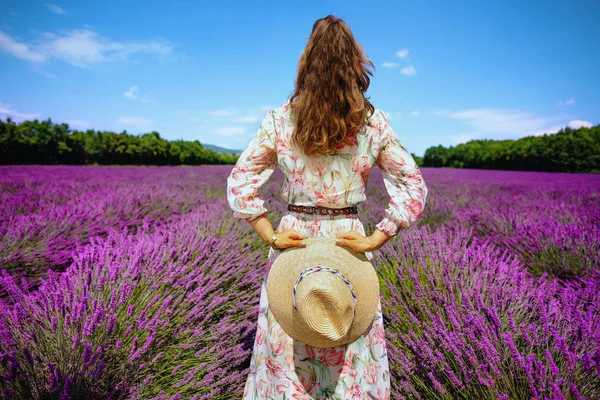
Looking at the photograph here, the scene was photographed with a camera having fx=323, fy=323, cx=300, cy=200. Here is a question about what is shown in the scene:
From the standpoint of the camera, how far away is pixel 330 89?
1076 mm

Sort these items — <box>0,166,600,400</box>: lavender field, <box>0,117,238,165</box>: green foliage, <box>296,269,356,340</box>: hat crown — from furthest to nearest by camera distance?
<box>0,117,238,165</box>: green foliage < <box>0,166,600,400</box>: lavender field < <box>296,269,356,340</box>: hat crown

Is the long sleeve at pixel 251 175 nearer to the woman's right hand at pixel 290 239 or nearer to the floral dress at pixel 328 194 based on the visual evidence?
the floral dress at pixel 328 194

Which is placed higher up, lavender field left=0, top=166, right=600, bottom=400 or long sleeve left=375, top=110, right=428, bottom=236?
long sleeve left=375, top=110, right=428, bottom=236

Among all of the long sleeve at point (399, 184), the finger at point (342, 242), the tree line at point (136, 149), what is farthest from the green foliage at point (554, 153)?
the finger at point (342, 242)

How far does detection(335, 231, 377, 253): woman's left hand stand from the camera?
106 centimetres

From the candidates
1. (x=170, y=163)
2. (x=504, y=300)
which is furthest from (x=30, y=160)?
(x=504, y=300)

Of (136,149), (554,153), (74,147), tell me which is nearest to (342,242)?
(554,153)

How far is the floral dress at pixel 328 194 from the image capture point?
1145 mm

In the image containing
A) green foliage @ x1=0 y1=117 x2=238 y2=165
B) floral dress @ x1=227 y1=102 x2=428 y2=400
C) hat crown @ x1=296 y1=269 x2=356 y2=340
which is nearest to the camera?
hat crown @ x1=296 y1=269 x2=356 y2=340

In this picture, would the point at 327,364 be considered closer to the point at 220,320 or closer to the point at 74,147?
the point at 220,320

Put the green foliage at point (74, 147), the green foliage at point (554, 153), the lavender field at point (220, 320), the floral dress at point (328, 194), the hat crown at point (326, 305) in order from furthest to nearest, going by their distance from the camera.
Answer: the green foliage at point (74, 147)
the green foliage at point (554, 153)
the floral dress at point (328, 194)
the lavender field at point (220, 320)
the hat crown at point (326, 305)

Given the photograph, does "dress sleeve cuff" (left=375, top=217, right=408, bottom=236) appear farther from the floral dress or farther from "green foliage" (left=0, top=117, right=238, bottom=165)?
"green foliage" (left=0, top=117, right=238, bottom=165)

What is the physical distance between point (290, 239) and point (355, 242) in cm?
22

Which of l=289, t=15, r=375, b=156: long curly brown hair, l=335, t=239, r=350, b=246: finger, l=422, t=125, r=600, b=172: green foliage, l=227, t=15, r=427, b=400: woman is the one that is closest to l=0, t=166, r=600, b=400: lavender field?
l=227, t=15, r=427, b=400: woman
